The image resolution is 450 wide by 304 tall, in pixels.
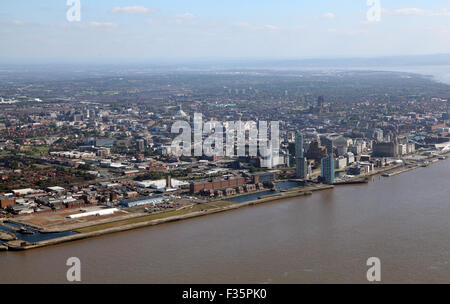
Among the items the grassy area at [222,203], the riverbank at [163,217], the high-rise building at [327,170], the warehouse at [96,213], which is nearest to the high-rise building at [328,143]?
the high-rise building at [327,170]

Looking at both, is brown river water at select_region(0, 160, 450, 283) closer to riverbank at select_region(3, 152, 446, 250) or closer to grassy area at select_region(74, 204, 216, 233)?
riverbank at select_region(3, 152, 446, 250)

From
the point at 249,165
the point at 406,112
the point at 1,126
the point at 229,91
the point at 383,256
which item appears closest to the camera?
the point at 383,256

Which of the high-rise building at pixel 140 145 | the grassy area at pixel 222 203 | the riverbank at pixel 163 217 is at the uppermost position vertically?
the high-rise building at pixel 140 145

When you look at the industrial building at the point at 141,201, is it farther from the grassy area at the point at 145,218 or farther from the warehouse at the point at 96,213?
the grassy area at the point at 145,218

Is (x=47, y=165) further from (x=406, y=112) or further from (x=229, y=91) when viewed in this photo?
(x=229, y=91)

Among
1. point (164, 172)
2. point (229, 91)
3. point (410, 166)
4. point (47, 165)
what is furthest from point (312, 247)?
point (229, 91)

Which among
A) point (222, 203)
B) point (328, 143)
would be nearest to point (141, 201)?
point (222, 203)

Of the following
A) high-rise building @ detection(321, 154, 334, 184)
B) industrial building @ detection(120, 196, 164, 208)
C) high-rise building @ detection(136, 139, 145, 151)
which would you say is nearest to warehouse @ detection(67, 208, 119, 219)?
industrial building @ detection(120, 196, 164, 208)

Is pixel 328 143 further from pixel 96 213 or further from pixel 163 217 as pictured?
pixel 96 213
